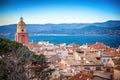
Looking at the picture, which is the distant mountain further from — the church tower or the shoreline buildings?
the shoreline buildings

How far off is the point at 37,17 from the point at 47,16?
387 millimetres

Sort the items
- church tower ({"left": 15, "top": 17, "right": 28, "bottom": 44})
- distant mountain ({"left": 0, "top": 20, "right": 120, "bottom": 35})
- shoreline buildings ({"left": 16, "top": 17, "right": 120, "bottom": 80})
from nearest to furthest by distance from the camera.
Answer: shoreline buildings ({"left": 16, "top": 17, "right": 120, "bottom": 80})
distant mountain ({"left": 0, "top": 20, "right": 120, "bottom": 35})
church tower ({"left": 15, "top": 17, "right": 28, "bottom": 44})

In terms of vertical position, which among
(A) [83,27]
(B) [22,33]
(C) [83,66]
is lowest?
(C) [83,66]

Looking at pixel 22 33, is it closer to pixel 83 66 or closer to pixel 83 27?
pixel 83 27

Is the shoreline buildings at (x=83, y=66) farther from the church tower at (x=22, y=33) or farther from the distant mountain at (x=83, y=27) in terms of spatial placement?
the distant mountain at (x=83, y=27)

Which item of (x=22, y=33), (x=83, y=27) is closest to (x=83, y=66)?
(x=83, y=27)

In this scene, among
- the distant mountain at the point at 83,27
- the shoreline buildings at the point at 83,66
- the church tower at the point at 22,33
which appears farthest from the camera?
the church tower at the point at 22,33

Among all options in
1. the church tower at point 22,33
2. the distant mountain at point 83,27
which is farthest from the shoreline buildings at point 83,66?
the distant mountain at point 83,27

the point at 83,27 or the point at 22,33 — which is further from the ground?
the point at 83,27

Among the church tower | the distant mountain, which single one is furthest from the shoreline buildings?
the distant mountain

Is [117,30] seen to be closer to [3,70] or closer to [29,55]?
[29,55]

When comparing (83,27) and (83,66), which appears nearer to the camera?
(83,66)

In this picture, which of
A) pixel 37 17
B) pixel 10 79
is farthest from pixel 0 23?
pixel 10 79

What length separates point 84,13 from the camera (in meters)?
10.5
